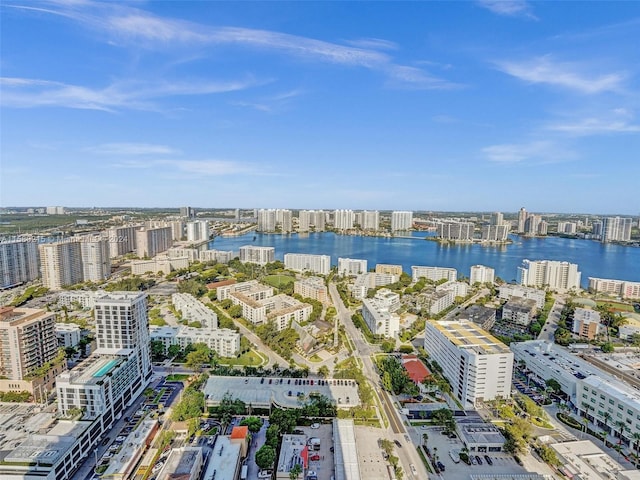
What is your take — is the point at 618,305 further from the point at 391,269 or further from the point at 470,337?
the point at 470,337

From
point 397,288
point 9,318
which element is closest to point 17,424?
point 9,318

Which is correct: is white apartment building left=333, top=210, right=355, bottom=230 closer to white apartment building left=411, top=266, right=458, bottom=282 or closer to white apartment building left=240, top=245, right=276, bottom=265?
white apartment building left=240, top=245, right=276, bottom=265

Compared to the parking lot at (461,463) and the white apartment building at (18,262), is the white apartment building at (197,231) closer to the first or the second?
the white apartment building at (18,262)

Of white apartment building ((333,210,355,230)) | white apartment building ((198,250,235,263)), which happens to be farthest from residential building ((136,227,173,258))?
white apartment building ((333,210,355,230))

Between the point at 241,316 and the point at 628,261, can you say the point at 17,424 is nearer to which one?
the point at 241,316

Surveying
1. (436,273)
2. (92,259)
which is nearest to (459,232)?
(436,273)

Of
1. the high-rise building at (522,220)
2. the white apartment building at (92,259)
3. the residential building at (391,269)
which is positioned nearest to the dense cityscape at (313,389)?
the white apartment building at (92,259)
